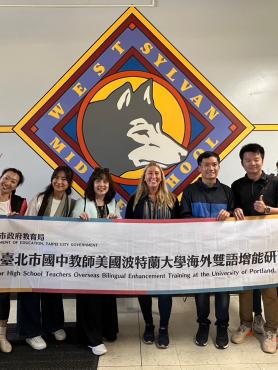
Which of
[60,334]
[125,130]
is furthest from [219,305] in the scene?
[125,130]

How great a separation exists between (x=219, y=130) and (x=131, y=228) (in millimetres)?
1634

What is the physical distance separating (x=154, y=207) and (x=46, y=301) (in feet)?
3.68

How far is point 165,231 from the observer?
221 cm

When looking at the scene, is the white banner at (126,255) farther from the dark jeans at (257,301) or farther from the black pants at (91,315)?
the dark jeans at (257,301)

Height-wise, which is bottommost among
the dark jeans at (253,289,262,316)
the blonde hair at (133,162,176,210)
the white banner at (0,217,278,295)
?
the dark jeans at (253,289,262,316)

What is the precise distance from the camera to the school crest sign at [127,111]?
3.16 m

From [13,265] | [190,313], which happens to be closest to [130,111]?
[13,265]

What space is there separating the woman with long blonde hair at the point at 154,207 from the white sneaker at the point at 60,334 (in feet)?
2.11

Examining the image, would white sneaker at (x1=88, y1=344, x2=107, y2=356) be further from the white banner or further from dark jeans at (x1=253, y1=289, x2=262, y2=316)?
dark jeans at (x1=253, y1=289, x2=262, y2=316)

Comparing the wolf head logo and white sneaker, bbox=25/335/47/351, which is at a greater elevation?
the wolf head logo

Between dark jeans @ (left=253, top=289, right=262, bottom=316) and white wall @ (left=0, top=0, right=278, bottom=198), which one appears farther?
white wall @ (left=0, top=0, right=278, bottom=198)

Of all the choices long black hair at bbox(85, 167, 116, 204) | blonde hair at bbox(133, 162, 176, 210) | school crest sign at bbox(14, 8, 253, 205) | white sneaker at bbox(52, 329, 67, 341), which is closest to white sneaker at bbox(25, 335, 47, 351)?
white sneaker at bbox(52, 329, 67, 341)

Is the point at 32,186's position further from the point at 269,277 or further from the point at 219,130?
the point at 269,277

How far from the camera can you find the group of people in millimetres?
2225
